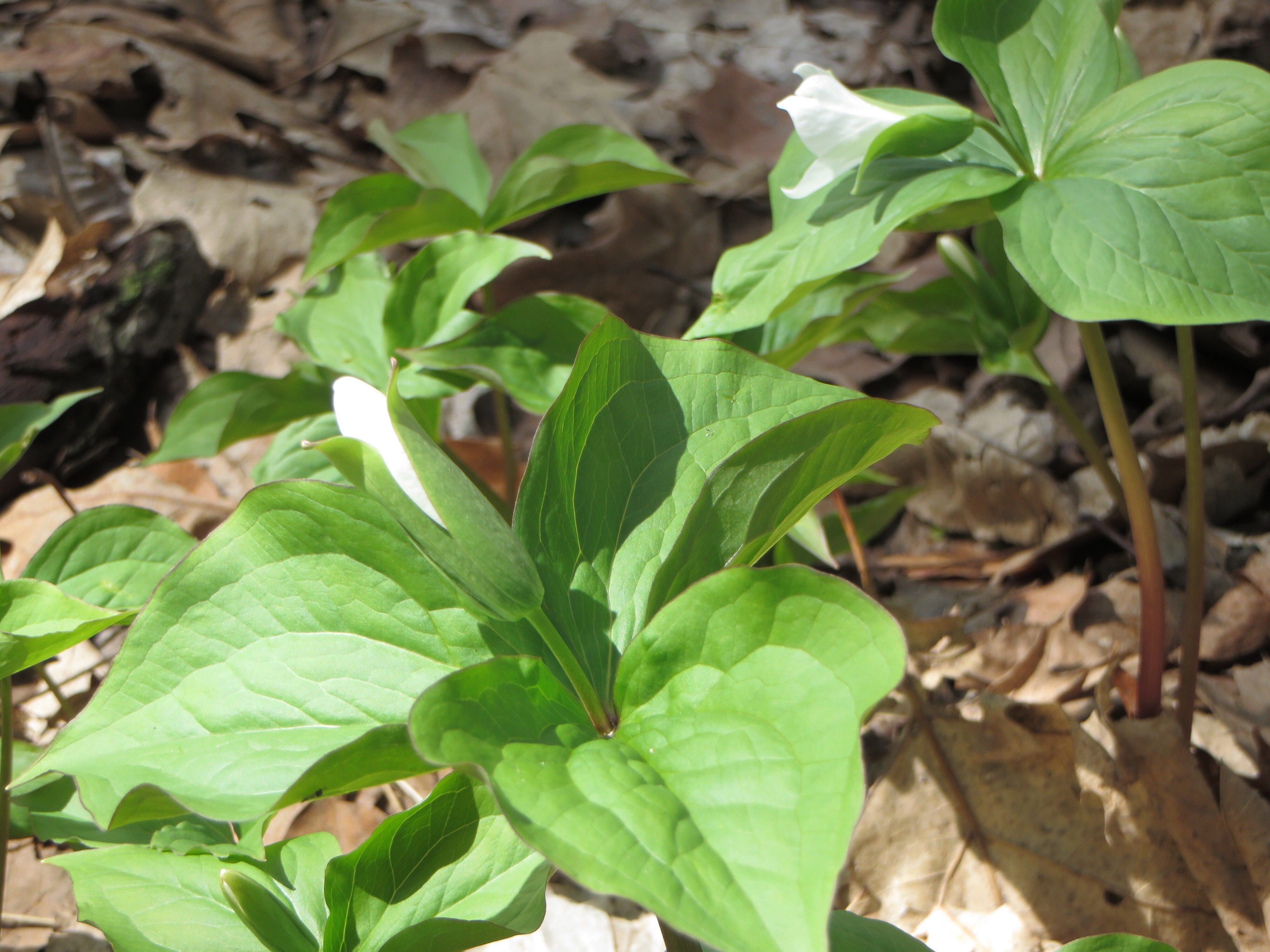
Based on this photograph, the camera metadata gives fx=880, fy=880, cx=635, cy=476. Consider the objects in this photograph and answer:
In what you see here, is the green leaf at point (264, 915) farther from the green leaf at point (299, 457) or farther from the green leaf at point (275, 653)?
the green leaf at point (299, 457)

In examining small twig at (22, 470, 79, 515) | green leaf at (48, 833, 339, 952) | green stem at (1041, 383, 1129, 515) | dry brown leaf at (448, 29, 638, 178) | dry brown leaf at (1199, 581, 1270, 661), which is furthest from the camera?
dry brown leaf at (448, 29, 638, 178)

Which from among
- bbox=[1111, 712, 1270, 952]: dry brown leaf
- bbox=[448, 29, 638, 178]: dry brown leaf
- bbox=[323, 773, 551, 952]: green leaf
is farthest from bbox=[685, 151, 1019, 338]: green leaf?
bbox=[448, 29, 638, 178]: dry brown leaf

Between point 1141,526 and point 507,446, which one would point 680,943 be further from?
point 507,446

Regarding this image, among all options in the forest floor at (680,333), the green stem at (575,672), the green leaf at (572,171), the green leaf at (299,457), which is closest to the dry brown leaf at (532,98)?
Result: the forest floor at (680,333)

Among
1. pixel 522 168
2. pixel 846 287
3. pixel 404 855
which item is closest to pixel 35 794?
A: pixel 404 855

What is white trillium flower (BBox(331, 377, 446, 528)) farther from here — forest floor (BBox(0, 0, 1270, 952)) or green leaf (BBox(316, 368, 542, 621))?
forest floor (BBox(0, 0, 1270, 952))

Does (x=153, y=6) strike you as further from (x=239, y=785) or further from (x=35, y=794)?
(x=239, y=785)
